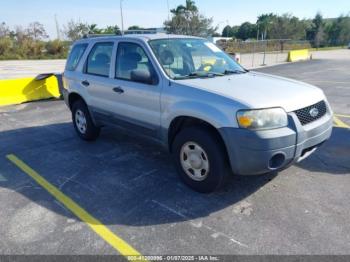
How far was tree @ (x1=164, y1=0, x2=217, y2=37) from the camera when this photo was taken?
3764 cm

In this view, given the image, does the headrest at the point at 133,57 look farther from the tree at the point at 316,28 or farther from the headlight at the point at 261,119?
the tree at the point at 316,28

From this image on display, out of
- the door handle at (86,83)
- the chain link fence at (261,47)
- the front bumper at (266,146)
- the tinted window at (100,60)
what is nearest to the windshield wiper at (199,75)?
the front bumper at (266,146)

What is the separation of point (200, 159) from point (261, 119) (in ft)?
3.04

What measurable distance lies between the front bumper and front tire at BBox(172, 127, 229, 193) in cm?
19

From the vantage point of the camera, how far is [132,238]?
311 cm

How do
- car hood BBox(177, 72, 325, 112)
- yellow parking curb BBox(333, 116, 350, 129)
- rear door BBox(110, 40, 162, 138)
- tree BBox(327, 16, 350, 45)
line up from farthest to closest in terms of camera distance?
tree BBox(327, 16, 350, 45) → yellow parking curb BBox(333, 116, 350, 129) → rear door BBox(110, 40, 162, 138) → car hood BBox(177, 72, 325, 112)

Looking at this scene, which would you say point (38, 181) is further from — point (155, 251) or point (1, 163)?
point (155, 251)

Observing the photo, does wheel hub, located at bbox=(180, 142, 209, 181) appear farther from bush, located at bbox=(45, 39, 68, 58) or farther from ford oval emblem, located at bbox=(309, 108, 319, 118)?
bush, located at bbox=(45, 39, 68, 58)

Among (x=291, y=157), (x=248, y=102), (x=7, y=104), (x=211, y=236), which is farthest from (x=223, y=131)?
(x=7, y=104)

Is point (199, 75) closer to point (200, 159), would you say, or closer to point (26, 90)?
point (200, 159)

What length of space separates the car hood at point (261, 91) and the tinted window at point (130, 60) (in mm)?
720

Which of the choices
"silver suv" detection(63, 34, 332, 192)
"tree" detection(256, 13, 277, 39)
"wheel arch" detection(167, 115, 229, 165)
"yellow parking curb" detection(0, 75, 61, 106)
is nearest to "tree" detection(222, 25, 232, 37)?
"tree" detection(256, 13, 277, 39)

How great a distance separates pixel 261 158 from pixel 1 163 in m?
Answer: 4.12

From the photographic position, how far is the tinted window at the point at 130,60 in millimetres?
4309
